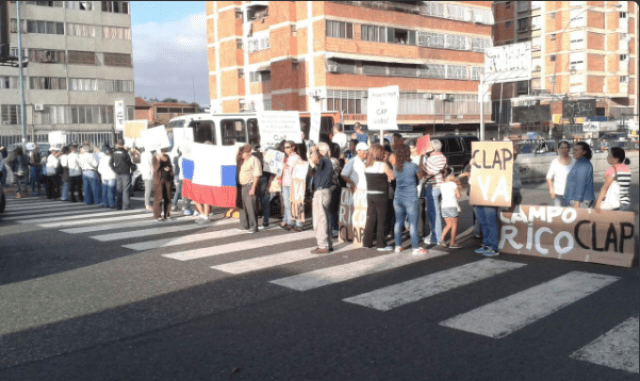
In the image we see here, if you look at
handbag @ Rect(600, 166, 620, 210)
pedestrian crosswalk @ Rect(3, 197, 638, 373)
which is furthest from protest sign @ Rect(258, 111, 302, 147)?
handbag @ Rect(600, 166, 620, 210)

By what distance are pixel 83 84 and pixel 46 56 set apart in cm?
441

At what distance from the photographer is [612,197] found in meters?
9.30

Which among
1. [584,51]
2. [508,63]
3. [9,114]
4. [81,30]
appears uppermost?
[81,30]

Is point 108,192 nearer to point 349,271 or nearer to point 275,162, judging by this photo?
point 275,162

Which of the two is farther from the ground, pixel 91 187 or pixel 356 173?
pixel 356 173

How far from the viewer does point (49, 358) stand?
5.38 metres

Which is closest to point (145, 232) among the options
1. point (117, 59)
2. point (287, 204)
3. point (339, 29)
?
point (287, 204)

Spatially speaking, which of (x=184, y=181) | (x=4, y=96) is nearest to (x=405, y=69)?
(x=4, y=96)

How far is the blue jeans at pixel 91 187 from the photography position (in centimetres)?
1836

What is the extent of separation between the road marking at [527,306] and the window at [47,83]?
6153cm

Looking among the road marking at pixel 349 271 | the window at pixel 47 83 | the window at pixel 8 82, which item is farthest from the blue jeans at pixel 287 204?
the window at pixel 47 83

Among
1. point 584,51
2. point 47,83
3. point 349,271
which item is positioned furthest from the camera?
point 584,51

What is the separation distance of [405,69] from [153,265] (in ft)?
167

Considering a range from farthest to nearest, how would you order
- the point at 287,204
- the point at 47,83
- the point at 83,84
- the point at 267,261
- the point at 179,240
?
1. the point at 83,84
2. the point at 47,83
3. the point at 287,204
4. the point at 179,240
5. the point at 267,261
